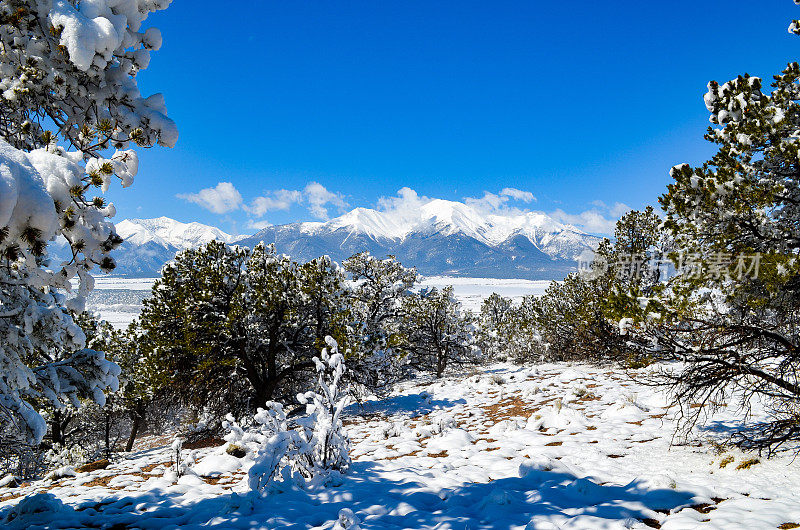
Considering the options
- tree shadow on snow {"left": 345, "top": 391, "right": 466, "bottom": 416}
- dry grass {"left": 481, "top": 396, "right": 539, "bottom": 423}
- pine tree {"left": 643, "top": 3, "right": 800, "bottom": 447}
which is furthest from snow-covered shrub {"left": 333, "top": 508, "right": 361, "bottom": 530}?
tree shadow on snow {"left": 345, "top": 391, "right": 466, "bottom": 416}

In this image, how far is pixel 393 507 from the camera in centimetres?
513

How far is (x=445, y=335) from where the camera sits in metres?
28.1

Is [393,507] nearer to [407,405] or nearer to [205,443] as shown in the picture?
[205,443]

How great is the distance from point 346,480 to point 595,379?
1317cm

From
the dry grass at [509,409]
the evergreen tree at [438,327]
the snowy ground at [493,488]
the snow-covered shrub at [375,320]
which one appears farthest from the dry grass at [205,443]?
the evergreen tree at [438,327]

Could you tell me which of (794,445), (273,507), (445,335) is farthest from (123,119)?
(445,335)

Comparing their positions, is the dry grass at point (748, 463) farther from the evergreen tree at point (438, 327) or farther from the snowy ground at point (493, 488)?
the evergreen tree at point (438, 327)

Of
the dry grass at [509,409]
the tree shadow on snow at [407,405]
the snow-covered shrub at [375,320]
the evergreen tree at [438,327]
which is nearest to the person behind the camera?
the dry grass at [509,409]

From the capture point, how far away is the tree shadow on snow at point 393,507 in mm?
4535

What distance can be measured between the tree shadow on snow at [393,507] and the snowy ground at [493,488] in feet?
0.06

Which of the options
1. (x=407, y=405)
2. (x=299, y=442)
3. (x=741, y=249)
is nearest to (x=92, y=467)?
(x=299, y=442)

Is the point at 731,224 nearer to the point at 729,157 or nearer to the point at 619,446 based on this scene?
the point at 729,157

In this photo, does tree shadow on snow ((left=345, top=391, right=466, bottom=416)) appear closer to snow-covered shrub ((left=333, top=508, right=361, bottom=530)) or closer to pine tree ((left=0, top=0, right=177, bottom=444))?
snow-covered shrub ((left=333, top=508, right=361, bottom=530))

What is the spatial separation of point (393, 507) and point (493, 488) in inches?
61.9
